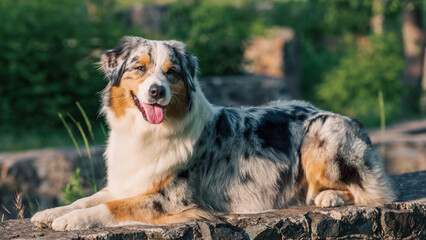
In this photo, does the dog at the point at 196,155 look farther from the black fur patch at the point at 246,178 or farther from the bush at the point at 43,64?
the bush at the point at 43,64

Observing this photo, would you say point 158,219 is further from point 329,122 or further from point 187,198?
point 329,122

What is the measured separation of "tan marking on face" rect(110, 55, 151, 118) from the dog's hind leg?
1.49m

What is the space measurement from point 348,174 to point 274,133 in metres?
0.71

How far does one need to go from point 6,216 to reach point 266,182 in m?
3.77

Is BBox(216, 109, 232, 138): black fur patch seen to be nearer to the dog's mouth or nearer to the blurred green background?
the dog's mouth

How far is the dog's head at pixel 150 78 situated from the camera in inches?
160

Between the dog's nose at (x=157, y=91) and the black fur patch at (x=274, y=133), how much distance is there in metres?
1.08

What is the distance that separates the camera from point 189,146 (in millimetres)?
4414

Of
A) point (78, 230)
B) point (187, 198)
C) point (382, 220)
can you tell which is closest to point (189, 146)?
point (187, 198)

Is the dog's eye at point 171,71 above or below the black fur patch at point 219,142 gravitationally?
above

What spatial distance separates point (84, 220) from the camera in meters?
4.07

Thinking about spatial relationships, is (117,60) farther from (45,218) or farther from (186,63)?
(45,218)

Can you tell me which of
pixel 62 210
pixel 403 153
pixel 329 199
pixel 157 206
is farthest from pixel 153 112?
pixel 403 153

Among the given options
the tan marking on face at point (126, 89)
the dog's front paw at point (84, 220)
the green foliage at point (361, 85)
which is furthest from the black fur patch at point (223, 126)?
the green foliage at point (361, 85)
